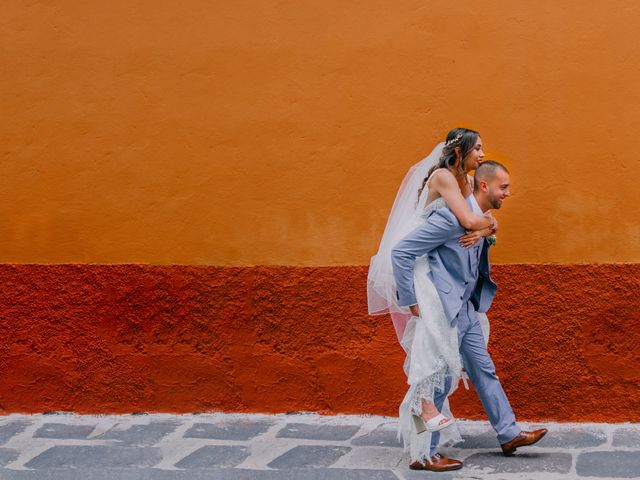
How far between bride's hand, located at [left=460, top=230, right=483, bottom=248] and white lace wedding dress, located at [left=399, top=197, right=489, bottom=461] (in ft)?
0.62

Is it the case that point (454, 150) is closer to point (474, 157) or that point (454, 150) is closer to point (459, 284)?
point (474, 157)

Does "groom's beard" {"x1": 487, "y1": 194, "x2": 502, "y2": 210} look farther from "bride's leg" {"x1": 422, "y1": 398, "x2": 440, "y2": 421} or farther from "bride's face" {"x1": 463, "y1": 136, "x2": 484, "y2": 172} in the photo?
"bride's leg" {"x1": 422, "y1": 398, "x2": 440, "y2": 421}

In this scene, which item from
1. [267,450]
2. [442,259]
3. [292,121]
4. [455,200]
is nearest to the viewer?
[455,200]

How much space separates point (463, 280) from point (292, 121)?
1568 millimetres

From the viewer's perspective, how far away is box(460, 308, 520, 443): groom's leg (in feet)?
17.5

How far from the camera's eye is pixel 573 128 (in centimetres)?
600

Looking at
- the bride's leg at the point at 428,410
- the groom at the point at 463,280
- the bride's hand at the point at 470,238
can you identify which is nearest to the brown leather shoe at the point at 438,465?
the groom at the point at 463,280

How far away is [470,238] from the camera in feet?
17.1

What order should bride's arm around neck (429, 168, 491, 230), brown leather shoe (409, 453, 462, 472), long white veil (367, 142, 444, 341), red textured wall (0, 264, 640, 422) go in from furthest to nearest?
red textured wall (0, 264, 640, 422) < long white veil (367, 142, 444, 341) < brown leather shoe (409, 453, 462, 472) < bride's arm around neck (429, 168, 491, 230)

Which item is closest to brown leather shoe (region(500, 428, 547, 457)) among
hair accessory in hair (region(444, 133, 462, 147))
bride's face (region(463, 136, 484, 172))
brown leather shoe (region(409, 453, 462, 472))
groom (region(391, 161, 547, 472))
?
groom (region(391, 161, 547, 472))

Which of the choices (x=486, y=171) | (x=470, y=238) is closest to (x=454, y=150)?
(x=486, y=171)

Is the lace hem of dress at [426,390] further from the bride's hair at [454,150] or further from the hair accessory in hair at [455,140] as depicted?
the hair accessory in hair at [455,140]

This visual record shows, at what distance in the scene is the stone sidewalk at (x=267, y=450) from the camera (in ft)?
17.4

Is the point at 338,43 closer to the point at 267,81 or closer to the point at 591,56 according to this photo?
the point at 267,81
